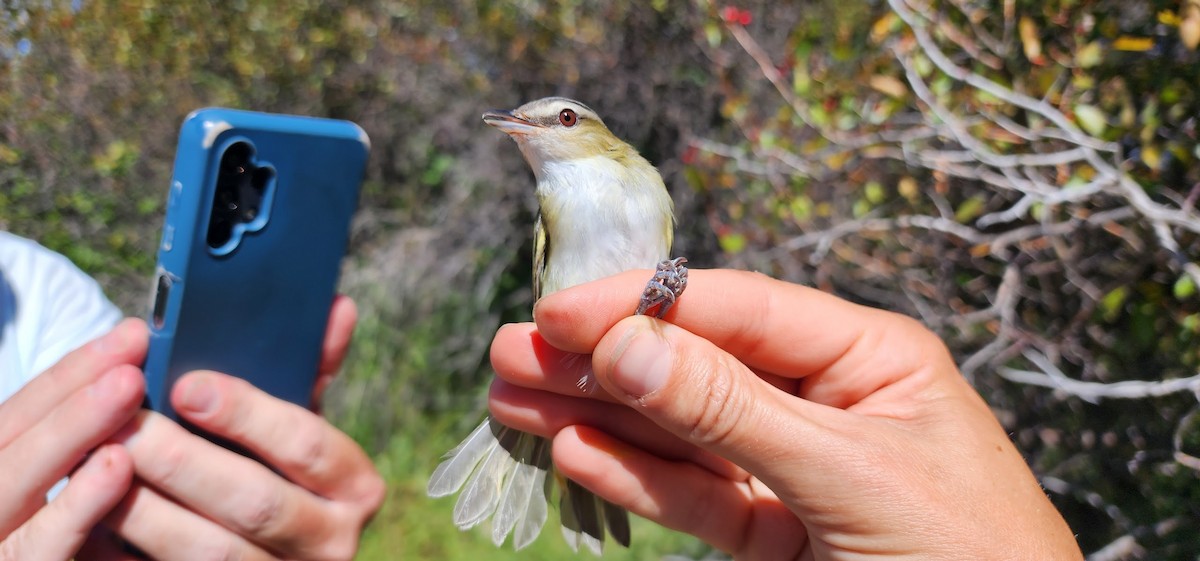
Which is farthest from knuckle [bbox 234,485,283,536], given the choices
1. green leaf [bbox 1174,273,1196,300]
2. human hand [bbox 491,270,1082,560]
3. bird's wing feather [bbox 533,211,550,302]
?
green leaf [bbox 1174,273,1196,300]

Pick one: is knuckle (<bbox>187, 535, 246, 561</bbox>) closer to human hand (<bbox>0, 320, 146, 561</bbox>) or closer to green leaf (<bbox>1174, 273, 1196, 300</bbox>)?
human hand (<bbox>0, 320, 146, 561</bbox>)

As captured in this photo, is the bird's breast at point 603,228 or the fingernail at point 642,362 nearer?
the fingernail at point 642,362

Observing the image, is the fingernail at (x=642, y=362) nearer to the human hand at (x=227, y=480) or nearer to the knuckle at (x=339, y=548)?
the human hand at (x=227, y=480)

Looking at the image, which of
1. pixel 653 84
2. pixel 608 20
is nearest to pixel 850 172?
pixel 653 84

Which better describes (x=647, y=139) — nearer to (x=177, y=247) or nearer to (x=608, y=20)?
(x=608, y=20)

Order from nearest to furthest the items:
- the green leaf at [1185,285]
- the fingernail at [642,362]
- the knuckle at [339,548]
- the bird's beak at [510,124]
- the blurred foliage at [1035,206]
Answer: the fingernail at [642,362] < the knuckle at [339,548] < the green leaf at [1185,285] < the bird's beak at [510,124] < the blurred foliage at [1035,206]

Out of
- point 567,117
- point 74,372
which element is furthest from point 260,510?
point 567,117

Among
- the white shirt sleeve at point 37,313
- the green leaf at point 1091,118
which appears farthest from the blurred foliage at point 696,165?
the white shirt sleeve at point 37,313
